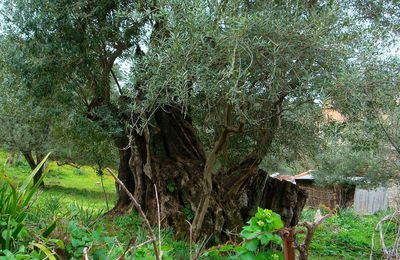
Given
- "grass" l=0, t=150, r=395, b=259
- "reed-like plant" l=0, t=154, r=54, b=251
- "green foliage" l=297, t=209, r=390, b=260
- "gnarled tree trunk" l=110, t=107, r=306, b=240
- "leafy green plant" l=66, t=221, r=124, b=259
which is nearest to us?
"leafy green plant" l=66, t=221, r=124, b=259

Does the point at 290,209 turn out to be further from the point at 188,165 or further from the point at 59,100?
the point at 59,100

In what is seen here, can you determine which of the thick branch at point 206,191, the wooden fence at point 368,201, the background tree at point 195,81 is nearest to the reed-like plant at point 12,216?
the background tree at point 195,81

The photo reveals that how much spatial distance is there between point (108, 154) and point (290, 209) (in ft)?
16.5

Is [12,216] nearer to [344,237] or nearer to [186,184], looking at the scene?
[186,184]

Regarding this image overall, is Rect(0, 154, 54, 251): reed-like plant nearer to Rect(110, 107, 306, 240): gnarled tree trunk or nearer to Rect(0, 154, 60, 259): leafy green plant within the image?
Rect(0, 154, 60, 259): leafy green plant

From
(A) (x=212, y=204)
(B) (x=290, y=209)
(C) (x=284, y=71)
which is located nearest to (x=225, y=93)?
(C) (x=284, y=71)

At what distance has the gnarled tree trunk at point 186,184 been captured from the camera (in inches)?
358

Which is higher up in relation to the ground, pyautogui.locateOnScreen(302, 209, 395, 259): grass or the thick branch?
the thick branch

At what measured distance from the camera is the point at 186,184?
9.32m

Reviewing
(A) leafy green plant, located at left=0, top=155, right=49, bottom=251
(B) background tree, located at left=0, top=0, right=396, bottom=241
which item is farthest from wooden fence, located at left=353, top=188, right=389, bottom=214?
(A) leafy green plant, located at left=0, top=155, right=49, bottom=251

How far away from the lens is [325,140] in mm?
9359

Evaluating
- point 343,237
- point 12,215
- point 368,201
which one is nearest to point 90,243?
point 12,215

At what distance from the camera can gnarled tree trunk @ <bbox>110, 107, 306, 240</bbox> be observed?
9.10 metres

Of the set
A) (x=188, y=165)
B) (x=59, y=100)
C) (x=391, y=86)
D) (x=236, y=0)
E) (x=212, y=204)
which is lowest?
(x=212, y=204)
